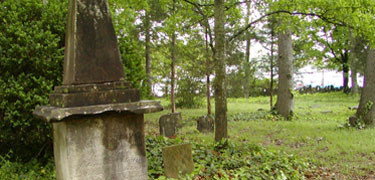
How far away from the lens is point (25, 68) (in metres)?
5.48

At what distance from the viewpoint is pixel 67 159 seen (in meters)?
3.38

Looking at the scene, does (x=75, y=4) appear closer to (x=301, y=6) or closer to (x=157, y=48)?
(x=301, y=6)

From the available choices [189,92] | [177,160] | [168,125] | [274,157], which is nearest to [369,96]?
[274,157]

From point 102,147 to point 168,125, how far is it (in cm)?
622

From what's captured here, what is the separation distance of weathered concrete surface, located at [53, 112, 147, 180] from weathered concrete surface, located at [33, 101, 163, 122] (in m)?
0.14

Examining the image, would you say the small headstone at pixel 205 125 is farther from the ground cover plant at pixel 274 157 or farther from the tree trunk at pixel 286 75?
the tree trunk at pixel 286 75

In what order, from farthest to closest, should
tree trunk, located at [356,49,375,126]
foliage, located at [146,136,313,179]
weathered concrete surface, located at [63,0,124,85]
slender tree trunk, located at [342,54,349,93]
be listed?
1. slender tree trunk, located at [342,54,349,93]
2. tree trunk, located at [356,49,375,126]
3. foliage, located at [146,136,313,179]
4. weathered concrete surface, located at [63,0,124,85]

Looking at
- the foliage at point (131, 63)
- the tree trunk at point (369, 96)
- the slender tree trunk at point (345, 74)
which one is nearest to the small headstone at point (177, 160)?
the foliage at point (131, 63)

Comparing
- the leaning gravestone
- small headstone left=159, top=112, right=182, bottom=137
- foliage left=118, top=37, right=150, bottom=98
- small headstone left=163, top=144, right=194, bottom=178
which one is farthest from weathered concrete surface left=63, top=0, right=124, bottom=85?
small headstone left=159, top=112, right=182, bottom=137

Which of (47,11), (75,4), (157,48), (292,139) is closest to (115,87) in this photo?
(75,4)

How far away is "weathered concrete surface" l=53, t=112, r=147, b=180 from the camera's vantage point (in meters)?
3.39

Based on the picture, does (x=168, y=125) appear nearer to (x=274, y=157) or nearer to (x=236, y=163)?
(x=274, y=157)

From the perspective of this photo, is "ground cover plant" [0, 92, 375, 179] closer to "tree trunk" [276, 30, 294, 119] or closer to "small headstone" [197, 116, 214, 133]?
"small headstone" [197, 116, 214, 133]

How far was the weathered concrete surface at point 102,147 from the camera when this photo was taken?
339 centimetres
